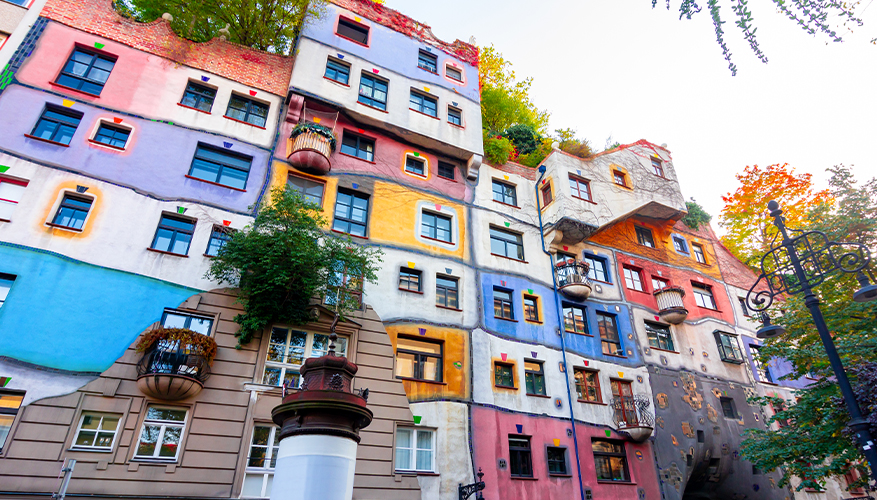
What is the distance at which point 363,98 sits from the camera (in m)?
19.7

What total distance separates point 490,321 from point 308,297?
6.90 m

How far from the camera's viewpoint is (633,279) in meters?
23.2

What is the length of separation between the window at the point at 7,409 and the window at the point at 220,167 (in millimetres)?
7417

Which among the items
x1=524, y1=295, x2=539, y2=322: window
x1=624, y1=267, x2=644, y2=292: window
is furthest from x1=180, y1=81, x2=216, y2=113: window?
x1=624, y1=267, x2=644, y2=292: window

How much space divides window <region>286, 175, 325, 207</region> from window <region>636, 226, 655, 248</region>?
16131 mm

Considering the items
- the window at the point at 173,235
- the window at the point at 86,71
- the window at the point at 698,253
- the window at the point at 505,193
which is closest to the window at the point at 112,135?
the window at the point at 86,71

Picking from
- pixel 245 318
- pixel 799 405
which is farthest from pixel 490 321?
pixel 799 405

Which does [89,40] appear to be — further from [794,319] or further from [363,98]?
[794,319]

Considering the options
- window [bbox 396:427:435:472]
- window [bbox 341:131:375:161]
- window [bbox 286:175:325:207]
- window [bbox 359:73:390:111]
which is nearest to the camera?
window [bbox 396:427:435:472]

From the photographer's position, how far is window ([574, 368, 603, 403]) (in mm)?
18375

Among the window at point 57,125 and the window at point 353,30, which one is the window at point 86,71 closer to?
the window at point 57,125

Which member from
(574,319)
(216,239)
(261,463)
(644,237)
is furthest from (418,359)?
(644,237)

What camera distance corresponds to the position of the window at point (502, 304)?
60.1 ft

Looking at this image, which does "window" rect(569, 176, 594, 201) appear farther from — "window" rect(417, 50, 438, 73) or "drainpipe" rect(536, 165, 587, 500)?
"window" rect(417, 50, 438, 73)
